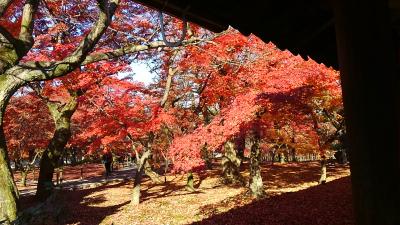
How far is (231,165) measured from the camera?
22.1m

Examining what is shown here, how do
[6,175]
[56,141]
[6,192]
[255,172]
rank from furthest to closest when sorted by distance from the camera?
[56,141] < [255,172] < [6,175] < [6,192]

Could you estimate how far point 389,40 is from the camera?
235 cm

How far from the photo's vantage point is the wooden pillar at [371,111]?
7.27 feet

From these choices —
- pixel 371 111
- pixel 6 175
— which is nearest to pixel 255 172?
pixel 6 175

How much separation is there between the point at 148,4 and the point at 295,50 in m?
2.38

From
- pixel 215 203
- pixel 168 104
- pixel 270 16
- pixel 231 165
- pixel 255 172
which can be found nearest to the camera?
pixel 270 16

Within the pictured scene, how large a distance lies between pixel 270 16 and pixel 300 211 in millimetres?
7419

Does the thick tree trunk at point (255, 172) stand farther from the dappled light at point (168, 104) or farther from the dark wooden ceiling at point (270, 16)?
the dark wooden ceiling at point (270, 16)

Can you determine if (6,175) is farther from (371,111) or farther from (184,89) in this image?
(184,89)

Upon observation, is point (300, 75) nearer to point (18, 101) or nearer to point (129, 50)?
point (129, 50)

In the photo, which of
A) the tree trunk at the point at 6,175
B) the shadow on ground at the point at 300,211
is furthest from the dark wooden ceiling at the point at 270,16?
the tree trunk at the point at 6,175

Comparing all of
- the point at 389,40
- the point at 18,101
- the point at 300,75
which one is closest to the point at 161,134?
the point at 18,101

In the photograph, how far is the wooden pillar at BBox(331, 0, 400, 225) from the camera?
2.22 metres

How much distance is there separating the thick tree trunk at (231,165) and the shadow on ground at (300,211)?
7817 mm
